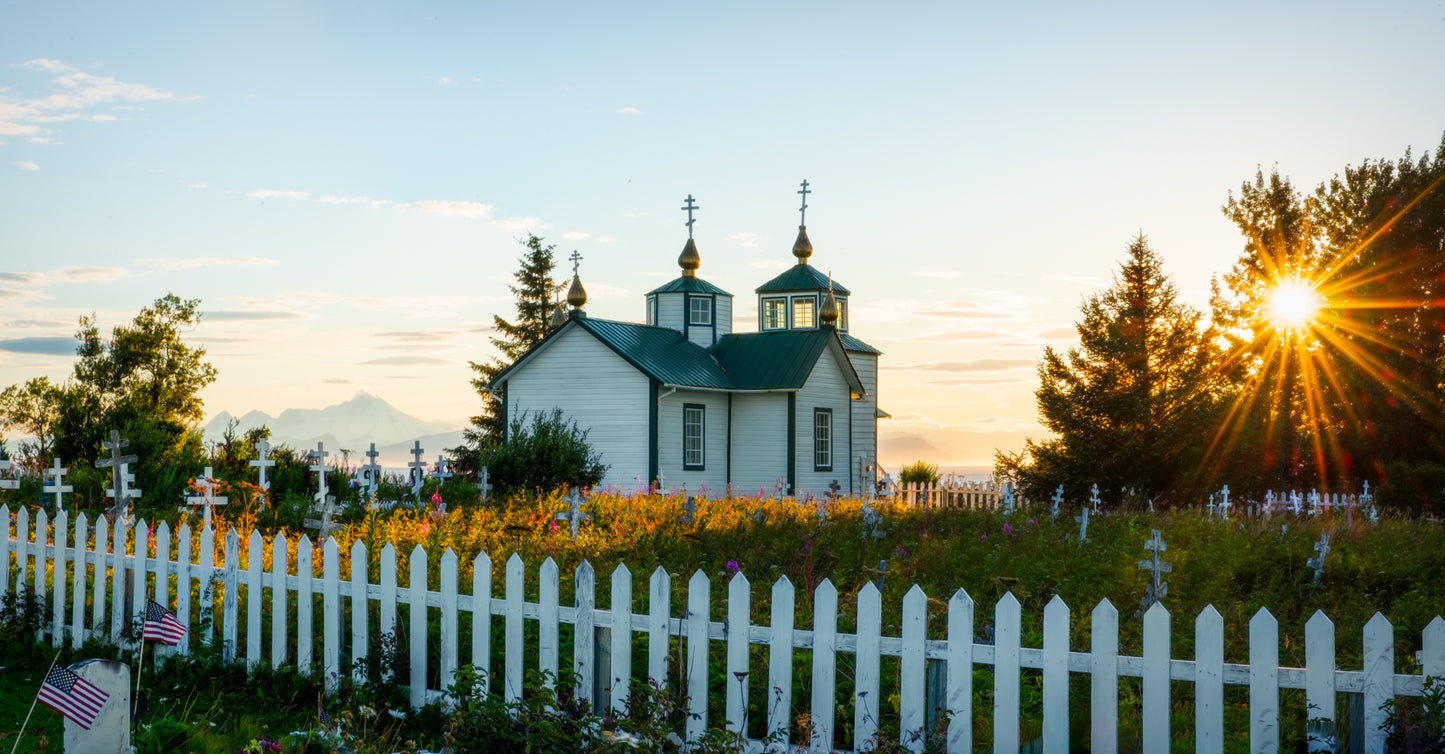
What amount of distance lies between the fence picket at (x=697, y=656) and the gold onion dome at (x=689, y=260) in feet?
→ 87.7

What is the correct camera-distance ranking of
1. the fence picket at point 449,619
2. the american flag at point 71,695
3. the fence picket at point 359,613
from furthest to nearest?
the fence picket at point 359,613 < the fence picket at point 449,619 < the american flag at point 71,695

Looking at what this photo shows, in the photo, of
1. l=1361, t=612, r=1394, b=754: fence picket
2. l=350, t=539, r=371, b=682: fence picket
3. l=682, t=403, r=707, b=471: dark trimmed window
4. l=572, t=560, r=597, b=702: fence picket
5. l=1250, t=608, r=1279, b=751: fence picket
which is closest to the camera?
l=1361, t=612, r=1394, b=754: fence picket

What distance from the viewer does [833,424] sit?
29.7 m

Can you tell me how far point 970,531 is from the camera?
13.8 meters

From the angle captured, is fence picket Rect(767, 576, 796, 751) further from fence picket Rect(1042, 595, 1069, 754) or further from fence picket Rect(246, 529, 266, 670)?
fence picket Rect(246, 529, 266, 670)

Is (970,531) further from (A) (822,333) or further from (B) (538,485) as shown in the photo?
(A) (822,333)

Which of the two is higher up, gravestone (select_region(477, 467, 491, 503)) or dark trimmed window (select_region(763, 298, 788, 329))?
dark trimmed window (select_region(763, 298, 788, 329))

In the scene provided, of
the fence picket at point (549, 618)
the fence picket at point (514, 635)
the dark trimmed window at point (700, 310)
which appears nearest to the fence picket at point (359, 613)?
the fence picket at point (514, 635)

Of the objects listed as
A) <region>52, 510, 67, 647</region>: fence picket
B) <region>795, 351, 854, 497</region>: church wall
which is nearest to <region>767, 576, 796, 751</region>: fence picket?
<region>52, 510, 67, 647</region>: fence picket

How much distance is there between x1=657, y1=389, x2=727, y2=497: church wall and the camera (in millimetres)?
25594

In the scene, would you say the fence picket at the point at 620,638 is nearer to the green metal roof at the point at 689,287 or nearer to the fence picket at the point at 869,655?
the fence picket at the point at 869,655

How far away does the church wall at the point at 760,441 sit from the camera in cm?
2772

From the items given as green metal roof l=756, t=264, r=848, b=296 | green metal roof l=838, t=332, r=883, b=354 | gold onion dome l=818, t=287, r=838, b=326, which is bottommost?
green metal roof l=838, t=332, r=883, b=354

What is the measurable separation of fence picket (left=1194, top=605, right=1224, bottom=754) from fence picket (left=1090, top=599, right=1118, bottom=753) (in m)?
0.35
